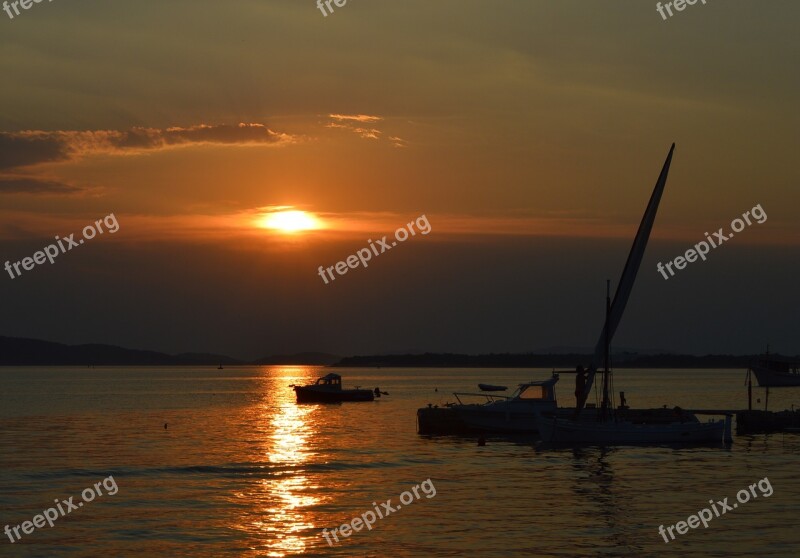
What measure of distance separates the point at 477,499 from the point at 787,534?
42.4ft

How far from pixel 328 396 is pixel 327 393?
3.46 feet

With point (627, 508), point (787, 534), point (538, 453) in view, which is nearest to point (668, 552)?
point (787, 534)

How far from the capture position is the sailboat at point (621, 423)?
2504 inches

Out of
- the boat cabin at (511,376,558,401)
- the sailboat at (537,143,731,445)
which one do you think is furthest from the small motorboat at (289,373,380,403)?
the sailboat at (537,143,731,445)

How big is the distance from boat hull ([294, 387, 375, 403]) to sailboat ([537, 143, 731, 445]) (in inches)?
2474

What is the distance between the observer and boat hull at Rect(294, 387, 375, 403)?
126125 millimetres

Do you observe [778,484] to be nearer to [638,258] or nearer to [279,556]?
[638,258]

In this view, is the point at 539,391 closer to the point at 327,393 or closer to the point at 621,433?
the point at 621,433

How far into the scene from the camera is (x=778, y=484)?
4866 cm

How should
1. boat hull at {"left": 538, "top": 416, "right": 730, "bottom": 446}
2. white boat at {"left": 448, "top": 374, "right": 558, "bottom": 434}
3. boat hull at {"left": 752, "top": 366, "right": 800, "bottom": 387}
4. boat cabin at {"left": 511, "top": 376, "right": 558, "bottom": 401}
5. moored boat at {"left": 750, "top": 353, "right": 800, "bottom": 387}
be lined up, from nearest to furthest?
boat hull at {"left": 538, "top": 416, "right": 730, "bottom": 446}, white boat at {"left": 448, "top": 374, "right": 558, "bottom": 434}, boat cabin at {"left": 511, "top": 376, "right": 558, "bottom": 401}, boat hull at {"left": 752, "top": 366, "right": 800, "bottom": 387}, moored boat at {"left": 750, "top": 353, "right": 800, "bottom": 387}

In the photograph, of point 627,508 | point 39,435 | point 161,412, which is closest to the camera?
point 627,508

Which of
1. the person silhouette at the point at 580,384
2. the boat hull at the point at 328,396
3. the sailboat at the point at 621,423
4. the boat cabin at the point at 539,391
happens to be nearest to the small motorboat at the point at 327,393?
the boat hull at the point at 328,396

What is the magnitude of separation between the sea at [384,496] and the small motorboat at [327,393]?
4431cm

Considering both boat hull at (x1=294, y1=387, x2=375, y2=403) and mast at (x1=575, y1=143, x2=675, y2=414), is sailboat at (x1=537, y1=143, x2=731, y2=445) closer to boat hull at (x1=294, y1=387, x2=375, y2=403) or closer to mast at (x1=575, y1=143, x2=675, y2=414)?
mast at (x1=575, y1=143, x2=675, y2=414)
